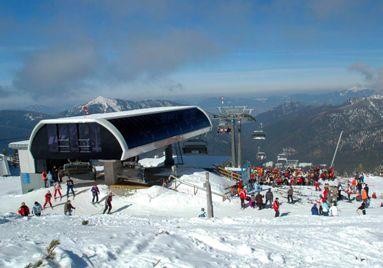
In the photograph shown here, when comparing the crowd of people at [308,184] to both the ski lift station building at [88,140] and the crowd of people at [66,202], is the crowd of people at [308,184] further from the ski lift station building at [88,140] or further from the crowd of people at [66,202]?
the crowd of people at [66,202]

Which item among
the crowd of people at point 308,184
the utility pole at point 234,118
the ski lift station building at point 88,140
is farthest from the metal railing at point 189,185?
the utility pole at point 234,118

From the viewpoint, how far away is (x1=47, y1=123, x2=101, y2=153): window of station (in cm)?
2980

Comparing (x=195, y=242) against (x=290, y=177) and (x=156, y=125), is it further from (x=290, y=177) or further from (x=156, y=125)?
(x=290, y=177)

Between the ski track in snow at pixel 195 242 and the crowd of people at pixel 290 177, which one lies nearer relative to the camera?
the ski track in snow at pixel 195 242

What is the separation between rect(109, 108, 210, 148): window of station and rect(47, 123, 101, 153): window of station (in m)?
1.53

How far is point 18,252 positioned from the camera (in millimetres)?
11156

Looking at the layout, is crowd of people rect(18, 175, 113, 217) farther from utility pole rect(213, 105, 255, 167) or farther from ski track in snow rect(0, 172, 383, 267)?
utility pole rect(213, 105, 255, 167)

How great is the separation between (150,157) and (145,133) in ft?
74.8

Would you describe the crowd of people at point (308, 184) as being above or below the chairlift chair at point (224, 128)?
below

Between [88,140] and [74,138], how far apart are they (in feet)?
3.90

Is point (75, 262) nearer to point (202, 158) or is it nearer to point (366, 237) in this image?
point (366, 237)

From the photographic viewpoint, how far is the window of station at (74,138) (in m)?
29.8

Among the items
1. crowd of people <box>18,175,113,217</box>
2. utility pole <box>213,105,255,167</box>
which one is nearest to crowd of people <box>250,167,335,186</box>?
utility pole <box>213,105,255,167</box>

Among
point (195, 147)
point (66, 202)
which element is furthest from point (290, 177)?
point (66, 202)
